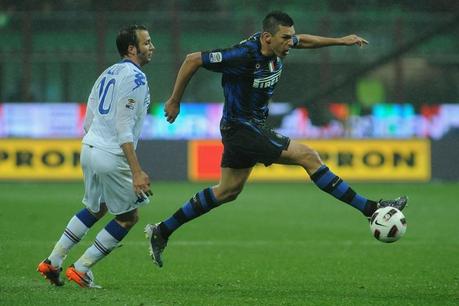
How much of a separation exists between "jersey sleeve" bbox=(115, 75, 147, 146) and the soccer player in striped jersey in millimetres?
541

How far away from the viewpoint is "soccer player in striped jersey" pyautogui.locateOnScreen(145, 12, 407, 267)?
8539 millimetres

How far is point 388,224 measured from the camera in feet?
27.0

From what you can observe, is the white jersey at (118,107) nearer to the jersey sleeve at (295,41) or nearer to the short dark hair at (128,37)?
the short dark hair at (128,37)

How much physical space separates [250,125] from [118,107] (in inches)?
56.2

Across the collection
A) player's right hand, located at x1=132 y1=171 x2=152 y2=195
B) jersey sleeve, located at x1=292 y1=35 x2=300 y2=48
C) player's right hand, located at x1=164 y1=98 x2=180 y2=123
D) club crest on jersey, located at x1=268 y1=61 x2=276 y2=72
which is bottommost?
player's right hand, located at x1=132 y1=171 x2=152 y2=195

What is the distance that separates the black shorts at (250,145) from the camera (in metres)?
8.76

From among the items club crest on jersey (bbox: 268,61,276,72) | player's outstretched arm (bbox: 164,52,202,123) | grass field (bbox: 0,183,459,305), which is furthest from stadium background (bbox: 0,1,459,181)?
player's outstretched arm (bbox: 164,52,202,123)

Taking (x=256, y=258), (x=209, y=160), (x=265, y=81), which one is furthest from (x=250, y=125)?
(x=209, y=160)

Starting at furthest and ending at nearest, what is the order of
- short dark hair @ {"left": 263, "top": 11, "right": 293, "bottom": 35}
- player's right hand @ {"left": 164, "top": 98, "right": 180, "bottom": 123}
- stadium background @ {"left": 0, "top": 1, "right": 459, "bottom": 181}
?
1. stadium background @ {"left": 0, "top": 1, "right": 459, "bottom": 181}
2. short dark hair @ {"left": 263, "top": 11, "right": 293, "bottom": 35}
3. player's right hand @ {"left": 164, "top": 98, "right": 180, "bottom": 123}

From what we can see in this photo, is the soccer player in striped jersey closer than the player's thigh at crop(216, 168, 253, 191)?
Yes

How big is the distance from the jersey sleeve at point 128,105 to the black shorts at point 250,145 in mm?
1220

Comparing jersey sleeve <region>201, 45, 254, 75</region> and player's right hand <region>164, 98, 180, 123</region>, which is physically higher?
jersey sleeve <region>201, 45, 254, 75</region>

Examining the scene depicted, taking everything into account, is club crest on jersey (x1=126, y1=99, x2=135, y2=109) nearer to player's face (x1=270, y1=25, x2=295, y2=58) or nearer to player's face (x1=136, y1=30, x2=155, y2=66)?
player's face (x1=136, y1=30, x2=155, y2=66)

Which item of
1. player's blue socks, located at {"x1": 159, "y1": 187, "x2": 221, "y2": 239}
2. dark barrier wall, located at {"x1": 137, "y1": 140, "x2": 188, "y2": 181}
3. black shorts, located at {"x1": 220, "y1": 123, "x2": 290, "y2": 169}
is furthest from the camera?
dark barrier wall, located at {"x1": 137, "y1": 140, "x2": 188, "y2": 181}
